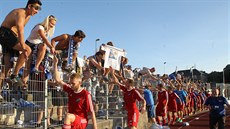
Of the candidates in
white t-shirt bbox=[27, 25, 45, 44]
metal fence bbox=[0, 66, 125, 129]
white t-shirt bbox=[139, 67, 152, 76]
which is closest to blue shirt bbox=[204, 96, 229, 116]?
white t-shirt bbox=[139, 67, 152, 76]

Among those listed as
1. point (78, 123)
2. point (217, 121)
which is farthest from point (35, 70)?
point (217, 121)

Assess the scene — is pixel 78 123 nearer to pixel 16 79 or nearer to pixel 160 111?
pixel 16 79

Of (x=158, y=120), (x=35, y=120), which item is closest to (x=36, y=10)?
(x=35, y=120)

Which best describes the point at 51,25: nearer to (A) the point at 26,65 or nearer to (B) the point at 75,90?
(A) the point at 26,65

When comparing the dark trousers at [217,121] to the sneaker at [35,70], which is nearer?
the sneaker at [35,70]

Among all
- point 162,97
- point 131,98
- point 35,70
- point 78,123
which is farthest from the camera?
point 162,97

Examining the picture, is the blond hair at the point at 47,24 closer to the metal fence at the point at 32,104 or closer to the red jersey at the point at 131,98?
the metal fence at the point at 32,104

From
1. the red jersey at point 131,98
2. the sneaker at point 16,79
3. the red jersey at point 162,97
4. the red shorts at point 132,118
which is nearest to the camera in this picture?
the sneaker at point 16,79

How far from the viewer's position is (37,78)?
6152 millimetres

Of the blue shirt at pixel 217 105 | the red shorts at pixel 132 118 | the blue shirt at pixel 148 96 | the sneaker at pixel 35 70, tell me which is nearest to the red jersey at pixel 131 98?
the red shorts at pixel 132 118

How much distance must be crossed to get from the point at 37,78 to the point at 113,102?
14.0ft

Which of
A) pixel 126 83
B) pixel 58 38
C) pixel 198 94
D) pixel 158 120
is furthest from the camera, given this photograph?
pixel 198 94

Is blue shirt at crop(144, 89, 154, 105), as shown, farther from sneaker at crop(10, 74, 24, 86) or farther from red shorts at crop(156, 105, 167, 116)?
sneaker at crop(10, 74, 24, 86)

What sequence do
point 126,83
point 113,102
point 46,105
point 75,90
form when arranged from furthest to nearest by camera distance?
point 113,102, point 126,83, point 46,105, point 75,90
